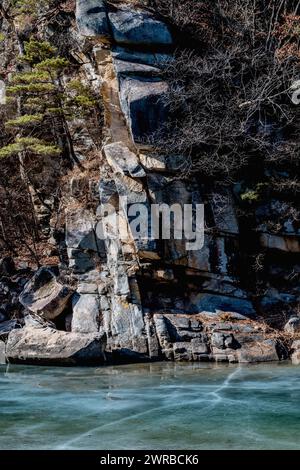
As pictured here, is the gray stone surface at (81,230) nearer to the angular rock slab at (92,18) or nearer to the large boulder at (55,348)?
the large boulder at (55,348)

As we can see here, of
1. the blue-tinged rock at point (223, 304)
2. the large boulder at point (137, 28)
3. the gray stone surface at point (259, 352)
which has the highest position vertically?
the large boulder at point (137, 28)

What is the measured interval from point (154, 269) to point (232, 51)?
5.50m

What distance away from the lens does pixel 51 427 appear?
298 inches

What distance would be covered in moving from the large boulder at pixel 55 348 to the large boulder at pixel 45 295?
1.18 metres

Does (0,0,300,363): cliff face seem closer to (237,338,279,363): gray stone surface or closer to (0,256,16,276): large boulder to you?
(237,338,279,363): gray stone surface

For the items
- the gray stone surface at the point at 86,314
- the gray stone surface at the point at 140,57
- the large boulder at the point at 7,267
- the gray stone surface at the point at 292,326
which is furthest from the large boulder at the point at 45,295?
the gray stone surface at the point at 140,57

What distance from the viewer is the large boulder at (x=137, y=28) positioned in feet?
47.2

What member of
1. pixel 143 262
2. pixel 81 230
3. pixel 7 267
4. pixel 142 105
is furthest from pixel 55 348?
pixel 142 105

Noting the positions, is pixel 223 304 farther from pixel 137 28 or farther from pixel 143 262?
pixel 137 28

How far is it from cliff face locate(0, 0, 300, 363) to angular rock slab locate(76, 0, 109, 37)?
0.07ft

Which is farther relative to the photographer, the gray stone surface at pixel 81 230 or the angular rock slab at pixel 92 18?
the gray stone surface at pixel 81 230

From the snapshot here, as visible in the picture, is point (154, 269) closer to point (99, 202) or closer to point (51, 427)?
point (99, 202)

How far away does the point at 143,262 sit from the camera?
13.8m

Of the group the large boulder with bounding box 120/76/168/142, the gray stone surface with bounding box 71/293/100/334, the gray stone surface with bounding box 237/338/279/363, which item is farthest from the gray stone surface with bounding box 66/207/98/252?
the gray stone surface with bounding box 237/338/279/363
